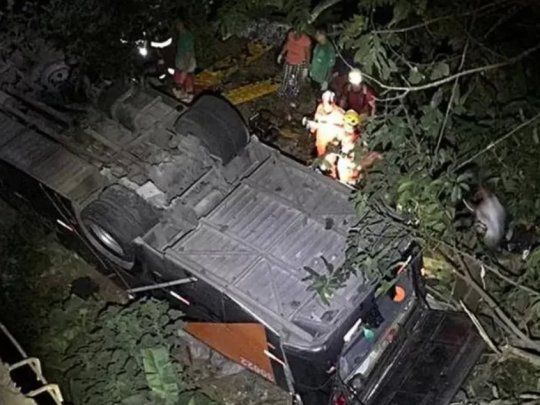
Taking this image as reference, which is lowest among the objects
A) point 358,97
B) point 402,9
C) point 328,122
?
point 358,97

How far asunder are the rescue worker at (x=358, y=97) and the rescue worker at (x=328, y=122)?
0.39 metres

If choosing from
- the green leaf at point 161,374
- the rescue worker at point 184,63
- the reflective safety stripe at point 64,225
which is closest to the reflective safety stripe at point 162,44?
the rescue worker at point 184,63

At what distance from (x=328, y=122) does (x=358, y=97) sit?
→ 69 cm

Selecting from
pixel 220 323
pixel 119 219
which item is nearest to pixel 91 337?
pixel 119 219

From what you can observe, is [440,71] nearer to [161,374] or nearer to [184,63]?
[161,374]

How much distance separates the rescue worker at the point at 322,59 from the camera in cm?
982

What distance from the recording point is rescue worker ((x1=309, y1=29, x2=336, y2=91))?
9.82 meters

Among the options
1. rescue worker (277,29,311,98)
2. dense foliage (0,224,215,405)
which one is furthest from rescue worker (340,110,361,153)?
dense foliage (0,224,215,405)

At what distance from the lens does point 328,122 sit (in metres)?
9.05

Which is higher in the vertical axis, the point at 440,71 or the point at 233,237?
the point at 440,71

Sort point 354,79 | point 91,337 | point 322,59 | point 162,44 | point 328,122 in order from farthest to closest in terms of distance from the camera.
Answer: point 162,44 → point 322,59 → point 354,79 → point 328,122 → point 91,337

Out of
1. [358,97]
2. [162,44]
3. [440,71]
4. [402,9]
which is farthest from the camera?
[162,44]

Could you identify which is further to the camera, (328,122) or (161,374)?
(328,122)

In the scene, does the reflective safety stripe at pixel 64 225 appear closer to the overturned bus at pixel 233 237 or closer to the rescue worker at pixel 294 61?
the overturned bus at pixel 233 237
